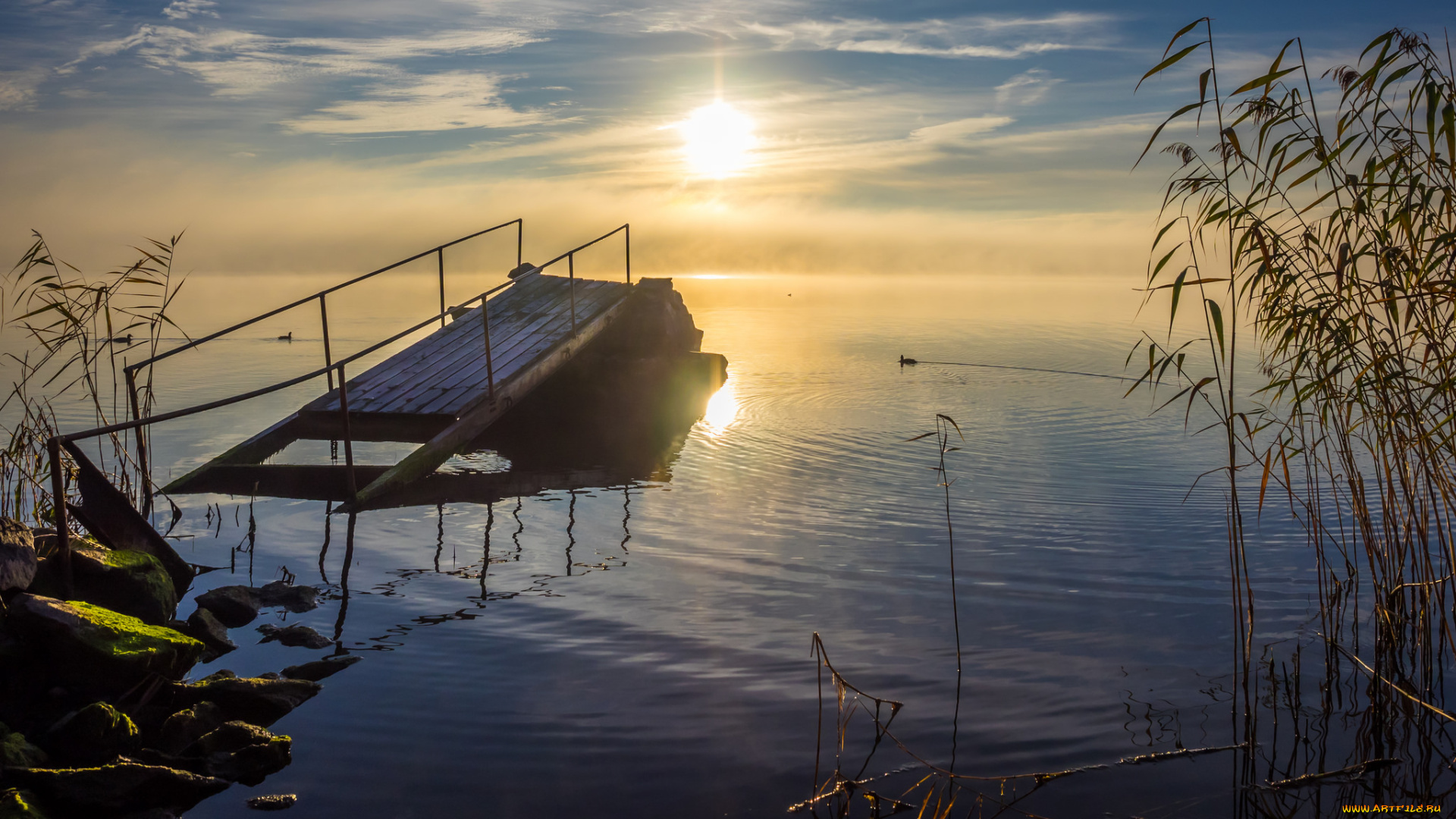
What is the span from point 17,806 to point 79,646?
3.70 feet

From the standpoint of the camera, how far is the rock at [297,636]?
547cm

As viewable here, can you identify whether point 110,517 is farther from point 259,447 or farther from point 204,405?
point 259,447

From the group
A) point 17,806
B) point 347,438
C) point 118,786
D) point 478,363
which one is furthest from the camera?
point 478,363

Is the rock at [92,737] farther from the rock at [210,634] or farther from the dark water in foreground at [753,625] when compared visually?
the rock at [210,634]

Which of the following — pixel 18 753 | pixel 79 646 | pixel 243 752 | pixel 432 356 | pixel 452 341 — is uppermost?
pixel 452 341

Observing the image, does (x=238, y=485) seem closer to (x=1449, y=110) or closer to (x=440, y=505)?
(x=440, y=505)

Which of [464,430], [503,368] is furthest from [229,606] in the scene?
[503,368]

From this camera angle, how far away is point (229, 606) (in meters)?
5.79

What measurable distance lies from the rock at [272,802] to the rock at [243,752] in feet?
0.56

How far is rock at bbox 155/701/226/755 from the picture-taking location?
4.09 m

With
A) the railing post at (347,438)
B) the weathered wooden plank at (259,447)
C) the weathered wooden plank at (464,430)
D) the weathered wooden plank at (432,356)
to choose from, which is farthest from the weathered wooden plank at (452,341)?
the railing post at (347,438)

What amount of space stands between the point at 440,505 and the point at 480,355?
10.3 ft

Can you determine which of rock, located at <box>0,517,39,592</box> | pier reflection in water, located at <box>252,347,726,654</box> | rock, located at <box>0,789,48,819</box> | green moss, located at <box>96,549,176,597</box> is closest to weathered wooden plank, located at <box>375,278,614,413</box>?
pier reflection in water, located at <box>252,347,726,654</box>

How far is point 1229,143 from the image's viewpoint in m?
4.26
